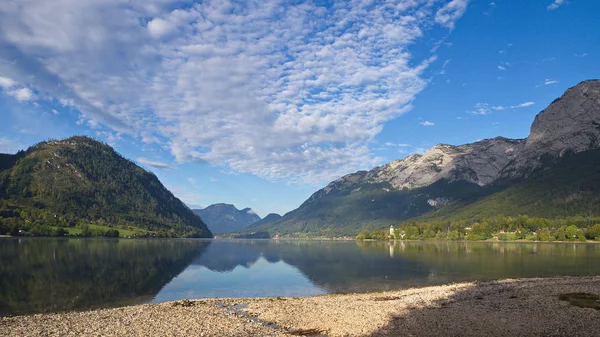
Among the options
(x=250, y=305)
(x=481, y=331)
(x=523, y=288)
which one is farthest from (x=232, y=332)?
(x=523, y=288)

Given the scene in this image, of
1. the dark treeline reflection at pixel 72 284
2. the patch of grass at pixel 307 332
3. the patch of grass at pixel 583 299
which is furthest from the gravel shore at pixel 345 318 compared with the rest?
the dark treeline reflection at pixel 72 284

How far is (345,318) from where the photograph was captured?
3853 centimetres

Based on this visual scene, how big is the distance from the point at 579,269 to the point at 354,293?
59.1 metres

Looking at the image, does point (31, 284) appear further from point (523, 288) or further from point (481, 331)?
point (523, 288)

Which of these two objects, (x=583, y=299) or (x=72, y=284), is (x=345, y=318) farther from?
(x=72, y=284)

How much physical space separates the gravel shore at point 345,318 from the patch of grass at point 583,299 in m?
1.01

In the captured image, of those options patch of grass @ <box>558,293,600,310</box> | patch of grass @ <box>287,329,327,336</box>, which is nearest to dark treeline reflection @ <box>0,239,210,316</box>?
patch of grass @ <box>287,329,327,336</box>

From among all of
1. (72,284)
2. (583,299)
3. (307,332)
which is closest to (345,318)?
(307,332)

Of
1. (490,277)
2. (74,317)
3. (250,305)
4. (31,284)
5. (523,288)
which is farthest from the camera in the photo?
(490,277)

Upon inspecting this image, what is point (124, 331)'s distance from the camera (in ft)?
105

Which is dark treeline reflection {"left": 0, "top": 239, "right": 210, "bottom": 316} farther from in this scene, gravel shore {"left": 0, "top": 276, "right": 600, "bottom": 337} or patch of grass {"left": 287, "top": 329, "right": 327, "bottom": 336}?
patch of grass {"left": 287, "top": 329, "right": 327, "bottom": 336}

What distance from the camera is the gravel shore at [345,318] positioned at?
31750 mm

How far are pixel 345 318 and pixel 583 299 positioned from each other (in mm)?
28589

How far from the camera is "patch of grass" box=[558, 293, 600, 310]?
39481 millimetres
